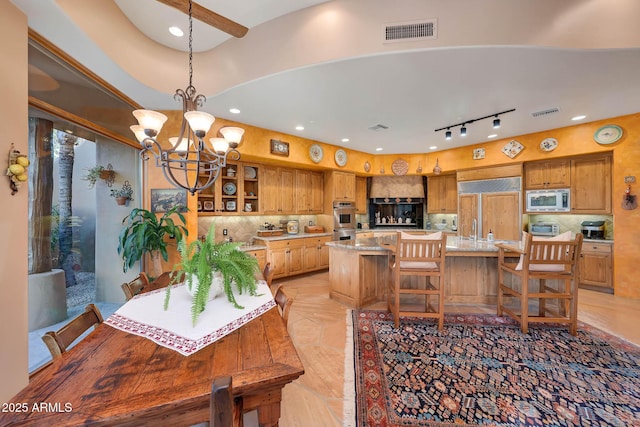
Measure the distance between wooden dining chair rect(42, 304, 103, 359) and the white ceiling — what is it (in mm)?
2214

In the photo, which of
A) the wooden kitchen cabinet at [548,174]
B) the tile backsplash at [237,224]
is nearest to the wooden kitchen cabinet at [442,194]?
the wooden kitchen cabinet at [548,174]

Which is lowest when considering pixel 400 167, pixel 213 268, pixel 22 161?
pixel 213 268

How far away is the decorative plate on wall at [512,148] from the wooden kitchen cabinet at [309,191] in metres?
4.02

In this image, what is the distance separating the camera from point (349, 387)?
6.18 ft

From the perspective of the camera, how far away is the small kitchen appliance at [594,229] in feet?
13.6

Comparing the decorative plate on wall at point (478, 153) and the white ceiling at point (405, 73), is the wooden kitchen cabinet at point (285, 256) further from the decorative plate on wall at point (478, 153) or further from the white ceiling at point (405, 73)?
the decorative plate on wall at point (478, 153)

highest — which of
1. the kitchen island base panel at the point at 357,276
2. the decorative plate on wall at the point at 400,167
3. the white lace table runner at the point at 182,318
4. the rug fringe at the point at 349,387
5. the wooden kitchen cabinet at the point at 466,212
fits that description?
the decorative plate on wall at the point at 400,167

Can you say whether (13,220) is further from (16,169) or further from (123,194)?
(123,194)

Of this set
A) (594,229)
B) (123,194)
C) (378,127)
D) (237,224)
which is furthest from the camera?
(237,224)

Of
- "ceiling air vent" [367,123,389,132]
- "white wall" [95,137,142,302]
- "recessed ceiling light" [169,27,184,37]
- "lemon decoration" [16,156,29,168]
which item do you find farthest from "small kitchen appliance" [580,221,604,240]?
"white wall" [95,137,142,302]

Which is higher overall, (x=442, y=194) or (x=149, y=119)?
(x=149, y=119)

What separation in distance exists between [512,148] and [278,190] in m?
5.00

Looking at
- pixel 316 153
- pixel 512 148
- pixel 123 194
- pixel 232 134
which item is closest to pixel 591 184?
pixel 512 148

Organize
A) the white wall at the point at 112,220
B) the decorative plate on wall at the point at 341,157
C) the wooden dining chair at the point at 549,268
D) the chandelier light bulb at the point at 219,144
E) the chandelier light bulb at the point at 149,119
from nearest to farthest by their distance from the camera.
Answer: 1. the chandelier light bulb at the point at 149,119
2. the chandelier light bulb at the point at 219,144
3. the wooden dining chair at the point at 549,268
4. the white wall at the point at 112,220
5. the decorative plate on wall at the point at 341,157
